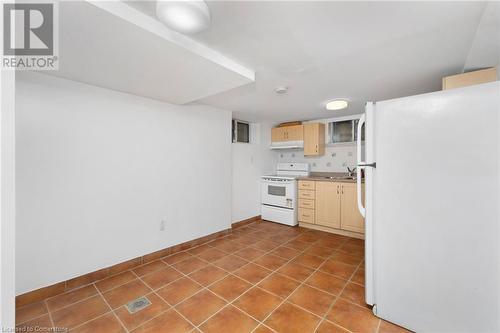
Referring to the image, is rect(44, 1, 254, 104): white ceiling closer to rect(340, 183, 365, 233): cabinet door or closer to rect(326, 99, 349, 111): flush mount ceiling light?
rect(326, 99, 349, 111): flush mount ceiling light

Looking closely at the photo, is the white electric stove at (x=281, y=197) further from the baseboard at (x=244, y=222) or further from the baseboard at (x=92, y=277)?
the baseboard at (x=92, y=277)

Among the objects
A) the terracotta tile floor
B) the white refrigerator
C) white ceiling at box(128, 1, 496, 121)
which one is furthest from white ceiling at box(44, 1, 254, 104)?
the terracotta tile floor

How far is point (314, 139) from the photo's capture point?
4.32 metres

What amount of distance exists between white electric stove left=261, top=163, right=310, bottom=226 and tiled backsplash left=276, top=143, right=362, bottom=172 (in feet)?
0.65

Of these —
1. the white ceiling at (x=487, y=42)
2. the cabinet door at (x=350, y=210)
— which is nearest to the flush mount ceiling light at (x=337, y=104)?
Answer: the white ceiling at (x=487, y=42)

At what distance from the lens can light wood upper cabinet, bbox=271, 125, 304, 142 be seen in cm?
452

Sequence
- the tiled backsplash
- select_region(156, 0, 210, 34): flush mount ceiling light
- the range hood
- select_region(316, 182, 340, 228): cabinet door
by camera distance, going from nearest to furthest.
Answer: select_region(156, 0, 210, 34): flush mount ceiling light < select_region(316, 182, 340, 228): cabinet door < the tiled backsplash < the range hood

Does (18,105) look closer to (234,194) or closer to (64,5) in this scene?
(64,5)

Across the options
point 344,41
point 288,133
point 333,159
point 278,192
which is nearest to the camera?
point 344,41

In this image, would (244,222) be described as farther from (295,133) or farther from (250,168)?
(295,133)

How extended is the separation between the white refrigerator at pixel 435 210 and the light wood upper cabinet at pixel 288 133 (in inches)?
111

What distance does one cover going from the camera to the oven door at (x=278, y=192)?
4125 mm

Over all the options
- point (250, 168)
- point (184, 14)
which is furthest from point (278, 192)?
point (184, 14)

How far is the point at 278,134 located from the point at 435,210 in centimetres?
360
